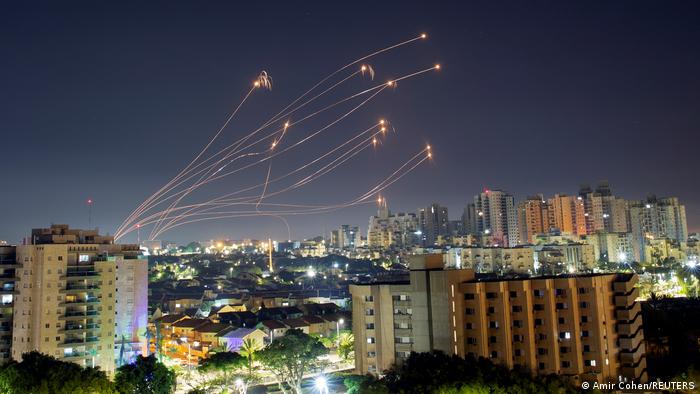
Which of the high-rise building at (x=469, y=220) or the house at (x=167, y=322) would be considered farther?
the high-rise building at (x=469, y=220)

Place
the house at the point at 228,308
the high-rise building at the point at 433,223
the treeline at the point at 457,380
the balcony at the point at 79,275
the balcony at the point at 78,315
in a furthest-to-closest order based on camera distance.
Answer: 1. the high-rise building at the point at 433,223
2. the house at the point at 228,308
3. the balcony at the point at 79,275
4. the balcony at the point at 78,315
5. the treeline at the point at 457,380

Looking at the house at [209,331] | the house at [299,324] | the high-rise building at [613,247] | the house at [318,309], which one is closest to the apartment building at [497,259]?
the high-rise building at [613,247]

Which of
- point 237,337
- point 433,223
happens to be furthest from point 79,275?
point 433,223

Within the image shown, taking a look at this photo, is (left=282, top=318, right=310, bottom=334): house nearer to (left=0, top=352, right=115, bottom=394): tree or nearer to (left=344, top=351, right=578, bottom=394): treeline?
(left=0, top=352, right=115, bottom=394): tree

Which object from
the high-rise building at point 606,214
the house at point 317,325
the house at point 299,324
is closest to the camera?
the house at point 299,324

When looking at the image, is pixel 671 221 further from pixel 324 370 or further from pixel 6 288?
pixel 6 288

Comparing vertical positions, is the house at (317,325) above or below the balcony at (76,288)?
below

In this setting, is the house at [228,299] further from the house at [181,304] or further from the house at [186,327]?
the house at [186,327]
